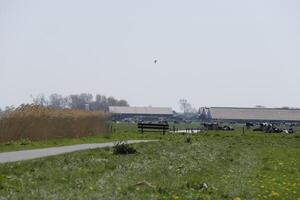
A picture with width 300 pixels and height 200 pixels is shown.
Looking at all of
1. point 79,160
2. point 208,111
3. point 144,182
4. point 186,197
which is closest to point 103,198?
point 186,197

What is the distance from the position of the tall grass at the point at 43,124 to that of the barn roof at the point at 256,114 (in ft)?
443

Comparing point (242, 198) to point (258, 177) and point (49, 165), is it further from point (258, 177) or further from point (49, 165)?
point (49, 165)

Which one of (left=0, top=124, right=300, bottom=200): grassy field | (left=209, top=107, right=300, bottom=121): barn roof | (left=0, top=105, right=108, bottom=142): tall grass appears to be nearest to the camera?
(left=0, top=124, right=300, bottom=200): grassy field

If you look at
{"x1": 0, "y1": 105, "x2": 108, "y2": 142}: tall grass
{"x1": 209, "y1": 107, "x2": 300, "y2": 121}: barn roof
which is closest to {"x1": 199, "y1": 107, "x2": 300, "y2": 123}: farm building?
{"x1": 209, "y1": 107, "x2": 300, "y2": 121}: barn roof

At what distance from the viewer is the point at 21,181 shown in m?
11.8

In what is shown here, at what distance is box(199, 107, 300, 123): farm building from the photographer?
17500 centimetres

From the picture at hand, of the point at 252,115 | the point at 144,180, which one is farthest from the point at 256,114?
the point at 144,180

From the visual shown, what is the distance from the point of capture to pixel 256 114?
590 ft

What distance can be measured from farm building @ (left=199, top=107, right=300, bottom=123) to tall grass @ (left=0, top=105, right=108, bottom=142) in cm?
13312

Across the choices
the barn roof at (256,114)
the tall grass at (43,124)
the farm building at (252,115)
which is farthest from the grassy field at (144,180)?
the barn roof at (256,114)

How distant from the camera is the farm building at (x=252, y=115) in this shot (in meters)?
175

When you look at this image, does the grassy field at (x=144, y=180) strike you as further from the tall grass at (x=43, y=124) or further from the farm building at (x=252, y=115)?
the farm building at (x=252, y=115)

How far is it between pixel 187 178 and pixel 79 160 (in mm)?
5378

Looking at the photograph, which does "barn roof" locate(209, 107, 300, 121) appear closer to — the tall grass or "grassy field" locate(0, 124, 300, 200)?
the tall grass
